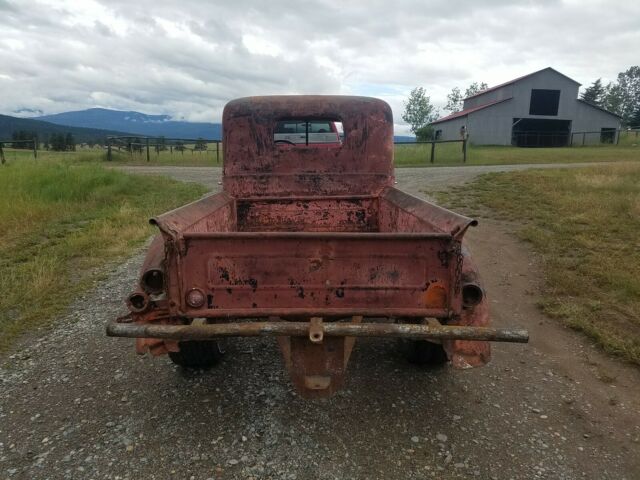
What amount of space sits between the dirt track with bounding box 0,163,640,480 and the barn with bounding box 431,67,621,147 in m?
35.2

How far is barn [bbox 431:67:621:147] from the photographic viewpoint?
118 feet

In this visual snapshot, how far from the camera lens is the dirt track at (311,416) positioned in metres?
2.35

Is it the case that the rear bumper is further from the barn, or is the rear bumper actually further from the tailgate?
the barn

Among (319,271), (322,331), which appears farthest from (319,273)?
(322,331)

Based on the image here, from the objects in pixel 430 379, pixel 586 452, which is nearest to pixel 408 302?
pixel 430 379

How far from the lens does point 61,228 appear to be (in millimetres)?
7504

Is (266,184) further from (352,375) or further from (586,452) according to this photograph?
(586,452)

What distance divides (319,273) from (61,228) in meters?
6.60

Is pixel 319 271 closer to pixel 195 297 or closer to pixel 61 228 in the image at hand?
pixel 195 297

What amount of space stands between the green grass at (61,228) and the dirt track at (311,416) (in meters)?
0.95

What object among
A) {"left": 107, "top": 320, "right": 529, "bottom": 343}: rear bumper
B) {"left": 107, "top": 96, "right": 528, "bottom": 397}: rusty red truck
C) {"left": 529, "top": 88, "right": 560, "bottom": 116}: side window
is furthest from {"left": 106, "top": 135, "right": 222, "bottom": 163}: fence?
{"left": 529, "top": 88, "right": 560, "bottom": 116}: side window

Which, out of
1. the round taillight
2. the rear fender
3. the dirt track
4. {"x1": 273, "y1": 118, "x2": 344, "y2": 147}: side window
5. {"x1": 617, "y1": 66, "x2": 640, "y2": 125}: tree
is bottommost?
the dirt track

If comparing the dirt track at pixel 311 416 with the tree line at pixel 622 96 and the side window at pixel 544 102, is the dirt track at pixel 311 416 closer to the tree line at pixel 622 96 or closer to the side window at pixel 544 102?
the side window at pixel 544 102

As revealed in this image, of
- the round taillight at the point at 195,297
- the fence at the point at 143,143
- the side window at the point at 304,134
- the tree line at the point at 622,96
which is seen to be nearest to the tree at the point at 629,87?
the tree line at the point at 622,96
